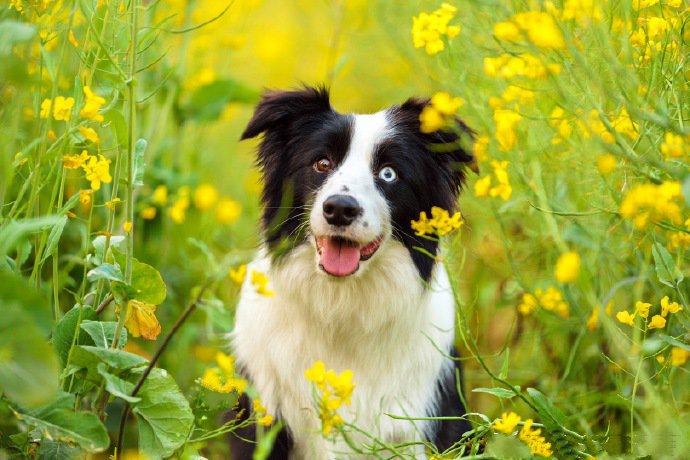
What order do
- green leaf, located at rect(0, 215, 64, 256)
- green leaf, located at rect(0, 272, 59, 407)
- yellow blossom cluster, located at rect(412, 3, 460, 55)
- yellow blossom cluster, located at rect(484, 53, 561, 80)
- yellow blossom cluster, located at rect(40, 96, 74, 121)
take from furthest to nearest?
yellow blossom cluster, located at rect(412, 3, 460, 55), yellow blossom cluster, located at rect(40, 96, 74, 121), yellow blossom cluster, located at rect(484, 53, 561, 80), green leaf, located at rect(0, 215, 64, 256), green leaf, located at rect(0, 272, 59, 407)

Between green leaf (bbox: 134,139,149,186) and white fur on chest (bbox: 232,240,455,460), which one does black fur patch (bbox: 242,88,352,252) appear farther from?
green leaf (bbox: 134,139,149,186)

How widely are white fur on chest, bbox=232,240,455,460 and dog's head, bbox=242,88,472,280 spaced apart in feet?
0.31

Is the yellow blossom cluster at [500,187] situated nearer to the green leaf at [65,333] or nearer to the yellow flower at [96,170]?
the yellow flower at [96,170]

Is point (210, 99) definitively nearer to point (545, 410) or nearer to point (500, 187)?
point (500, 187)

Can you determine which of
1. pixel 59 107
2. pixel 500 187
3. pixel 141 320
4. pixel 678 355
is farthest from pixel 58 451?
pixel 678 355

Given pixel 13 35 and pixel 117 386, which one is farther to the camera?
pixel 117 386

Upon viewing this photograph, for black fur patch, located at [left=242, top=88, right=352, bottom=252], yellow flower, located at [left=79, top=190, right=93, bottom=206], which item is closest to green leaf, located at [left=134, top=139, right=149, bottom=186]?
yellow flower, located at [left=79, top=190, right=93, bottom=206]

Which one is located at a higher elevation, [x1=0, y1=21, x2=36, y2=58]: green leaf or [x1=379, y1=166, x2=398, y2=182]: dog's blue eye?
[x1=0, y1=21, x2=36, y2=58]: green leaf

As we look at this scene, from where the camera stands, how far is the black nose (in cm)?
294

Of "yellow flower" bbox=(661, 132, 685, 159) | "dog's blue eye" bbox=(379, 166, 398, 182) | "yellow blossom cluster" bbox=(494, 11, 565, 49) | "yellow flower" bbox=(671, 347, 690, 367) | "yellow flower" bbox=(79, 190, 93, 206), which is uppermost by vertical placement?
"yellow blossom cluster" bbox=(494, 11, 565, 49)

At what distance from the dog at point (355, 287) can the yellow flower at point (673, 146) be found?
3.28 feet

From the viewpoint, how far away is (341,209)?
116 inches

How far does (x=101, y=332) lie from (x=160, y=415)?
0.27 meters

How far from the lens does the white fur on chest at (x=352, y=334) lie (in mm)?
3205
